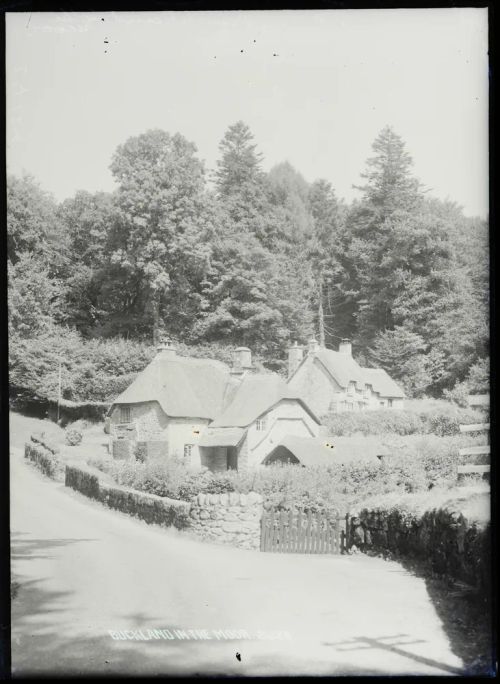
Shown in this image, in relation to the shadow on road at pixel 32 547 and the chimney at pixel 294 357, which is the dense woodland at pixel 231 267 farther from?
the shadow on road at pixel 32 547

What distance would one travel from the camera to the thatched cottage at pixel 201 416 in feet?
24.6

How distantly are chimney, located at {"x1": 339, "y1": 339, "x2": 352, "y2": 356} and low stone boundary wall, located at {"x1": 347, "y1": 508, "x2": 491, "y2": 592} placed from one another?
181cm

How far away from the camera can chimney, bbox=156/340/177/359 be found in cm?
754

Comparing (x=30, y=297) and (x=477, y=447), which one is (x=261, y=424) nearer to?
(x=477, y=447)

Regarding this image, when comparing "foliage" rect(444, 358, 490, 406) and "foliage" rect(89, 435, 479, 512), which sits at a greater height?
"foliage" rect(444, 358, 490, 406)

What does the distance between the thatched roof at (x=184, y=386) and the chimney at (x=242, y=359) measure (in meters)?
0.12

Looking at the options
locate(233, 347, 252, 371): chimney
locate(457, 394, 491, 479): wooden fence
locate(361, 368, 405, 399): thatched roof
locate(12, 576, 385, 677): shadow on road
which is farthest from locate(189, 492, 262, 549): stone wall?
locate(457, 394, 491, 479): wooden fence

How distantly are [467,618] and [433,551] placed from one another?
1065 mm

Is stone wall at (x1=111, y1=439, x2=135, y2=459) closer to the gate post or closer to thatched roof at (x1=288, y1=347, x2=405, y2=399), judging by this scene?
thatched roof at (x1=288, y1=347, x2=405, y2=399)

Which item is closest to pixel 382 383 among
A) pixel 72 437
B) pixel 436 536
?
pixel 436 536

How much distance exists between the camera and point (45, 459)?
23.2 feet

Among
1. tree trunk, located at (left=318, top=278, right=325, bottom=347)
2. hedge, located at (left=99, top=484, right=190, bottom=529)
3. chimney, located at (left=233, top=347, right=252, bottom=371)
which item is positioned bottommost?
hedge, located at (left=99, top=484, right=190, bottom=529)

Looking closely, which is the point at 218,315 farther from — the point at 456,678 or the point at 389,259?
the point at 456,678

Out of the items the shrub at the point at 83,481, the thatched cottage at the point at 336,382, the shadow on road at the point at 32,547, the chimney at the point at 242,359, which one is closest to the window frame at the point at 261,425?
the thatched cottage at the point at 336,382
